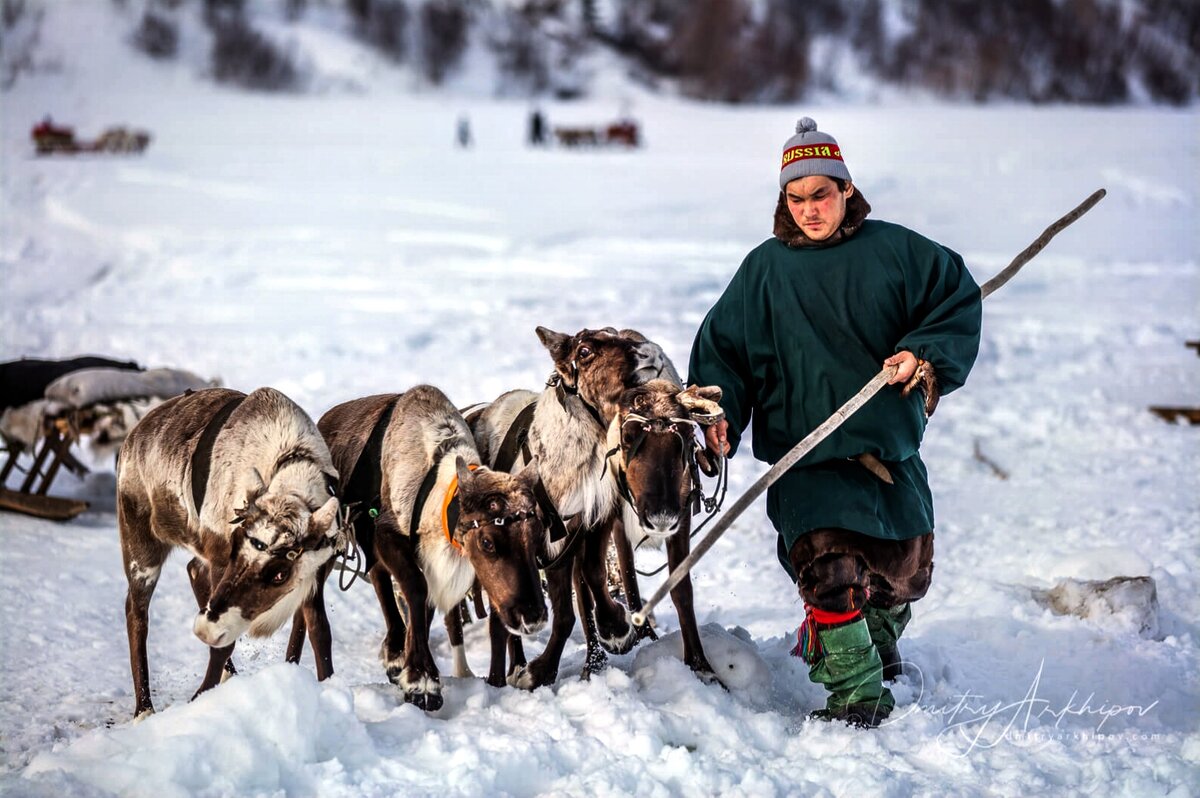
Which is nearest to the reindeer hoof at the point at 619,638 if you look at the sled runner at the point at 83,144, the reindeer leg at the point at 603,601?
the reindeer leg at the point at 603,601

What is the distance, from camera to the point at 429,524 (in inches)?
177

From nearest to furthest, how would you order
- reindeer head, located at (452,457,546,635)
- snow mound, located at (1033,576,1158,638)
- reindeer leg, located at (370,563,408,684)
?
reindeer head, located at (452,457,546,635), reindeer leg, located at (370,563,408,684), snow mound, located at (1033,576,1158,638)

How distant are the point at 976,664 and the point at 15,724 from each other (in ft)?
12.7

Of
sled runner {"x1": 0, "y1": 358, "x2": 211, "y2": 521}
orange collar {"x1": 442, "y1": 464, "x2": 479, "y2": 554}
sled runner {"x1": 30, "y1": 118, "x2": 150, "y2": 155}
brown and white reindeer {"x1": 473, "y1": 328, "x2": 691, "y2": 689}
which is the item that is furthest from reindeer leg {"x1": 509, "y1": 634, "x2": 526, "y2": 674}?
sled runner {"x1": 30, "y1": 118, "x2": 150, "y2": 155}

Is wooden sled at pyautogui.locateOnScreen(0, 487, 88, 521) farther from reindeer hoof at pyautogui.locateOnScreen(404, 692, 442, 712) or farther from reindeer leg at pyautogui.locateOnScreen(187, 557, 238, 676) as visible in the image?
reindeer hoof at pyautogui.locateOnScreen(404, 692, 442, 712)

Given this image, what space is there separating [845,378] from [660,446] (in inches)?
27.7

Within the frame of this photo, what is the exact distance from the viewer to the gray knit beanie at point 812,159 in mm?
4234

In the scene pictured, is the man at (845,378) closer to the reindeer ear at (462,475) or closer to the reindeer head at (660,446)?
the reindeer head at (660,446)

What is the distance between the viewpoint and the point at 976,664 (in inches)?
209

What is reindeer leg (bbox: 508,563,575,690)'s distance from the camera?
4.43 m

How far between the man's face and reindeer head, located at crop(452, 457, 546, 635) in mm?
1341

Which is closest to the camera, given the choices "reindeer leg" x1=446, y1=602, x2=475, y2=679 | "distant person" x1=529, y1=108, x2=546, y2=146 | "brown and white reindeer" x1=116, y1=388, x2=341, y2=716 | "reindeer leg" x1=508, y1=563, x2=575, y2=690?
"brown and white reindeer" x1=116, y1=388, x2=341, y2=716

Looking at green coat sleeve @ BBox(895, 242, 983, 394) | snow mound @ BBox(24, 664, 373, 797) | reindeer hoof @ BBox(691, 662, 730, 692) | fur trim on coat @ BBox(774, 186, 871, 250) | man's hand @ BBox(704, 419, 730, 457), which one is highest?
fur trim on coat @ BBox(774, 186, 871, 250)

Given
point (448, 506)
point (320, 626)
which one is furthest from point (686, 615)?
point (320, 626)
